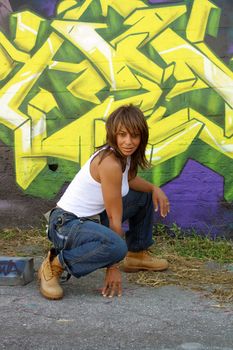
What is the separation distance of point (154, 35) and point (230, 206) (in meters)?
1.59

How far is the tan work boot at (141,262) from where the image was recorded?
3.61 m

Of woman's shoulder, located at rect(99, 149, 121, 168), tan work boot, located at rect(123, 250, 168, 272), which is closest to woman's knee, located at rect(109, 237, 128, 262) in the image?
woman's shoulder, located at rect(99, 149, 121, 168)

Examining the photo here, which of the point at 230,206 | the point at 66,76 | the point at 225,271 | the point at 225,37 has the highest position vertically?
the point at 225,37

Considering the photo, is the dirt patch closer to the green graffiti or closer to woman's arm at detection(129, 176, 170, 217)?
woman's arm at detection(129, 176, 170, 217)

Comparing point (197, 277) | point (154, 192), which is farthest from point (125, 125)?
point (197, 277)

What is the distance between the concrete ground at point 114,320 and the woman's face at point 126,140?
92cm

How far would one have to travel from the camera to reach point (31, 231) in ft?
15.3

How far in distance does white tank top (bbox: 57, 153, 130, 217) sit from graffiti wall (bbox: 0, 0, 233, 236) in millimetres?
1296

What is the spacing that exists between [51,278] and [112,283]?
0.38 meters

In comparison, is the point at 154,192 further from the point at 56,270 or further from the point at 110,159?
the point at 56,270

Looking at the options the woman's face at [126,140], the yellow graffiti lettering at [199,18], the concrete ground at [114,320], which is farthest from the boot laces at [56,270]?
the yellow graffiti lettering at [199,18]

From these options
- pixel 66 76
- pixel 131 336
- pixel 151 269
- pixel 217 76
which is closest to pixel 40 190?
pixel 66 76

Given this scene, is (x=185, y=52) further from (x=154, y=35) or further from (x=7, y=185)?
(x=7, y=185)

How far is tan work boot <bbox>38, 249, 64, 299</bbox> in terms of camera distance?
3143 mm
